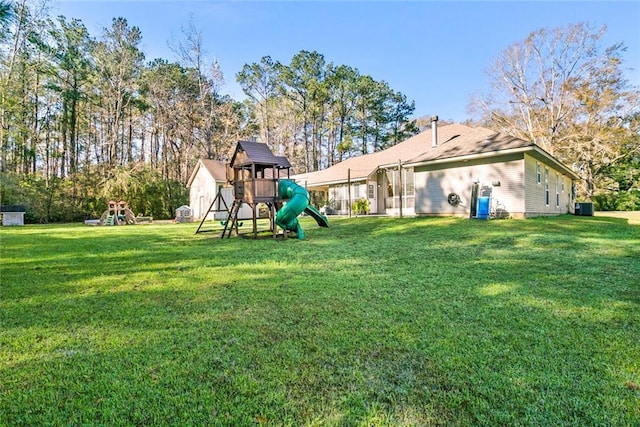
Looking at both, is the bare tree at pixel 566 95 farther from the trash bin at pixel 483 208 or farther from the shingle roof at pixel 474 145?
the trash bin at pixel 483 208

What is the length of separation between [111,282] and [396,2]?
1344 centimetres

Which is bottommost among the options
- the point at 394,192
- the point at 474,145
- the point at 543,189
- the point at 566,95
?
the point at 543,189

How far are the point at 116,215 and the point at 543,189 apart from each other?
69.1 ft

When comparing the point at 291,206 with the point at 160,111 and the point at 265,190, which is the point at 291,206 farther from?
the point at 160,111

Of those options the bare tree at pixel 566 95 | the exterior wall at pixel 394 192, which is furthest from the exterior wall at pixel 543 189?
the bare tree at pixel 566 95

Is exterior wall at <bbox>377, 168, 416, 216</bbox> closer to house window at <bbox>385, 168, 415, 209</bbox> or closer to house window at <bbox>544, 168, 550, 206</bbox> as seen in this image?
house window at <bbox>385, 168, 415, 209</bbox>

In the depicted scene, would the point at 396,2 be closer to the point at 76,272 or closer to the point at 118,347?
the point at 76,272

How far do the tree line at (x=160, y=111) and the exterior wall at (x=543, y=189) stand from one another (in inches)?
296

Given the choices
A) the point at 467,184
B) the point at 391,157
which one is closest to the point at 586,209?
the point at 467,184

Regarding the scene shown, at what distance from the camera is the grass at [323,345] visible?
1.68 m

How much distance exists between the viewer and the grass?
5.52 feet

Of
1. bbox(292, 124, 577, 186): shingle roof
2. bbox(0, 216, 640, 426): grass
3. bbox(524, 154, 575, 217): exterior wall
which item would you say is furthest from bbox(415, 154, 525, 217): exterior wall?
bbox(0, 216, 640, 426): grass

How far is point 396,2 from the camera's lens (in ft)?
41.0

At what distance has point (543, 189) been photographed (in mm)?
14539
